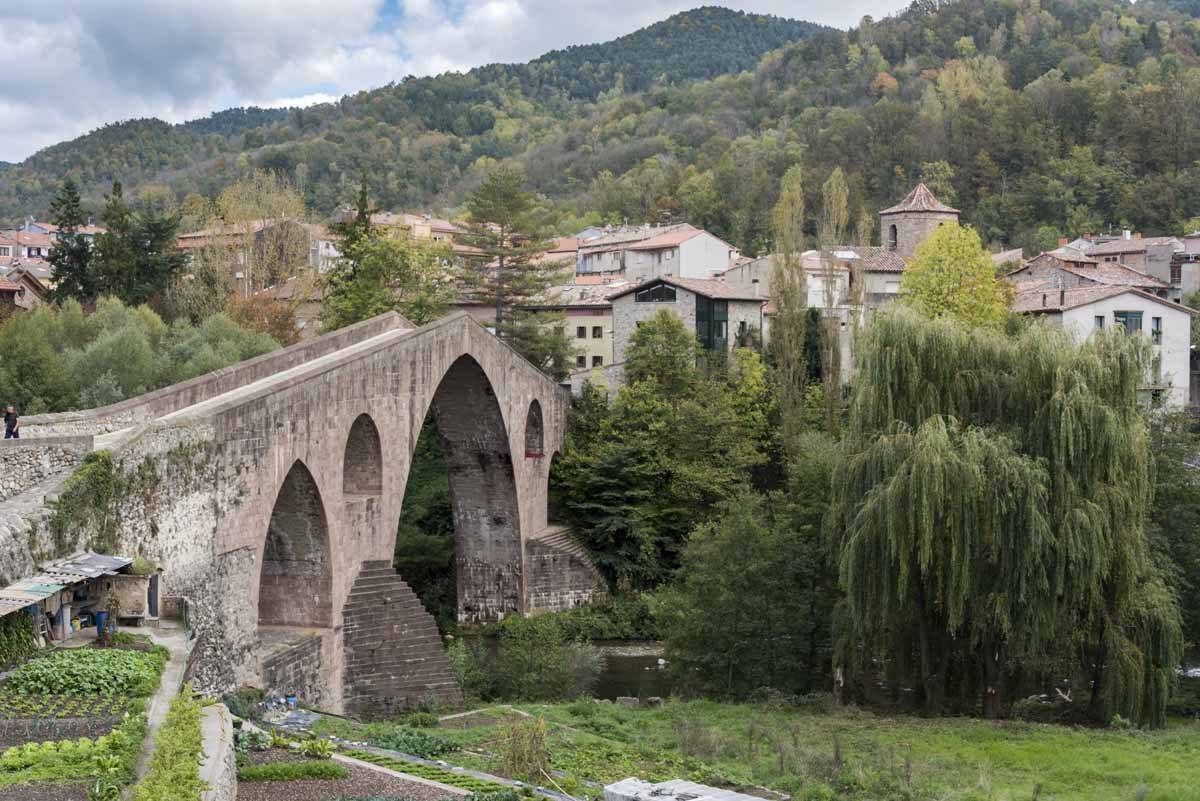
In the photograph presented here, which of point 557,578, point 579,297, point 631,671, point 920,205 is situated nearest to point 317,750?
point 631,671

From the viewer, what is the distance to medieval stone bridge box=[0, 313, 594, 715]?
66.3ft

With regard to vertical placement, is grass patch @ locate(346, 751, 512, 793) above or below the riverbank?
above

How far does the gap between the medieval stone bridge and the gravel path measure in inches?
171

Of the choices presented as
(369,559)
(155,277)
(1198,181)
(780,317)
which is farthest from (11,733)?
(1198,181)

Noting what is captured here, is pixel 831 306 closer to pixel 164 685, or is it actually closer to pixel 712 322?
pixel 712 322

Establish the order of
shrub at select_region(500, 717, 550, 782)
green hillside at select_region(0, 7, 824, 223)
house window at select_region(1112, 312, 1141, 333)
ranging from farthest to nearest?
green hillside at select_region(0, 7, 824, 223)
house window at select_region(1112, 312, 1141, 333)
shrub at select_region(500, 717, 550, 782)

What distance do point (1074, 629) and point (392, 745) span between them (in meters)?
12.7

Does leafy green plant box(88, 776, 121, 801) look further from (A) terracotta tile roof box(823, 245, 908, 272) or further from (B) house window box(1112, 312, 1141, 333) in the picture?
(A) terracotta tile roof box(823, 245, 908, 272)

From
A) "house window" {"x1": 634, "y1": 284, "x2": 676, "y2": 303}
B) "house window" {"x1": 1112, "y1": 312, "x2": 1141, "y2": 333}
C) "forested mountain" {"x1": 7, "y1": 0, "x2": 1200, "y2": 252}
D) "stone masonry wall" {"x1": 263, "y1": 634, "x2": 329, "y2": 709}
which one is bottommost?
"stone masonry wall" {"x1": 263, "y1": 634, "x2": 329, "y2": 709}

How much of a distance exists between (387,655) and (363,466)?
14.9 feet

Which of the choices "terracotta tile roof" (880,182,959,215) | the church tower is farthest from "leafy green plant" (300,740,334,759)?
"terracotta tile roof" (880,182,959,215)

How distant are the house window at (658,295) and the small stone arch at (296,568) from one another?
23.5 meters

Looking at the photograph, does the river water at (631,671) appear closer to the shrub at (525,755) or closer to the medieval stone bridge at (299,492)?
the medieval stone bridge at (299,492)

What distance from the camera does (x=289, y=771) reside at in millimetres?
15227
